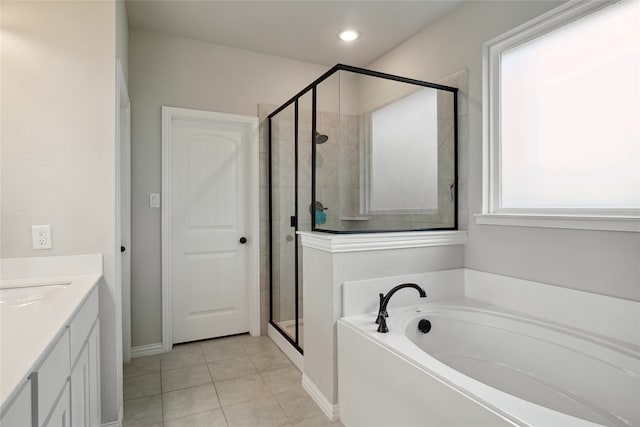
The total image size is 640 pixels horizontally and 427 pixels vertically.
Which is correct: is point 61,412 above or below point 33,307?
below

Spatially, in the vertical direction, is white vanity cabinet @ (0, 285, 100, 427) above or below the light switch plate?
below

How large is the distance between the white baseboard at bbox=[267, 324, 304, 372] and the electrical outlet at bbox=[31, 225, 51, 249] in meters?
1.74

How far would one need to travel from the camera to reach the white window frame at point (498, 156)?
165 cm

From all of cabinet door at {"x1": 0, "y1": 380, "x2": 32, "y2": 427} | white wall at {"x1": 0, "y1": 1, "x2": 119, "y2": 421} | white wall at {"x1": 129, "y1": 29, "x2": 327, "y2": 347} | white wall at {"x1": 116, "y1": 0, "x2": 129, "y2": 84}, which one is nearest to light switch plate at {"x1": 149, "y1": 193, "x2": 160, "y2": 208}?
white wall at {"x1": 129, "y1": 29, "x2": 327, "y2": 347}

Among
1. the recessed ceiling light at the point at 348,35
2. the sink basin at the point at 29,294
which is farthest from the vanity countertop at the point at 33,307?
the recessed ceiling light at the point at 348,35

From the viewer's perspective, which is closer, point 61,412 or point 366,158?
point 61,412

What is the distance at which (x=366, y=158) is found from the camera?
7.48 feet

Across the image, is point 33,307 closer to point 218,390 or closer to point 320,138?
point 218,390

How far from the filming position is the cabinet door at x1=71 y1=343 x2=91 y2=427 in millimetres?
1259

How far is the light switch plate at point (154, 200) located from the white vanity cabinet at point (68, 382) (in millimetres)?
1288

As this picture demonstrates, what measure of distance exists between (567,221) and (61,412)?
7.52 ft

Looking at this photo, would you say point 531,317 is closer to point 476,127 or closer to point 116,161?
point 476,127

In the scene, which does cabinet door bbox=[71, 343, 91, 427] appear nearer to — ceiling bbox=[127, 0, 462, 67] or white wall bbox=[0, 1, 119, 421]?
white wall bbox=[0, 1, 119, 421]

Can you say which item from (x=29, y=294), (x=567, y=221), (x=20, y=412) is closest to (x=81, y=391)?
(x=29, y=294)
